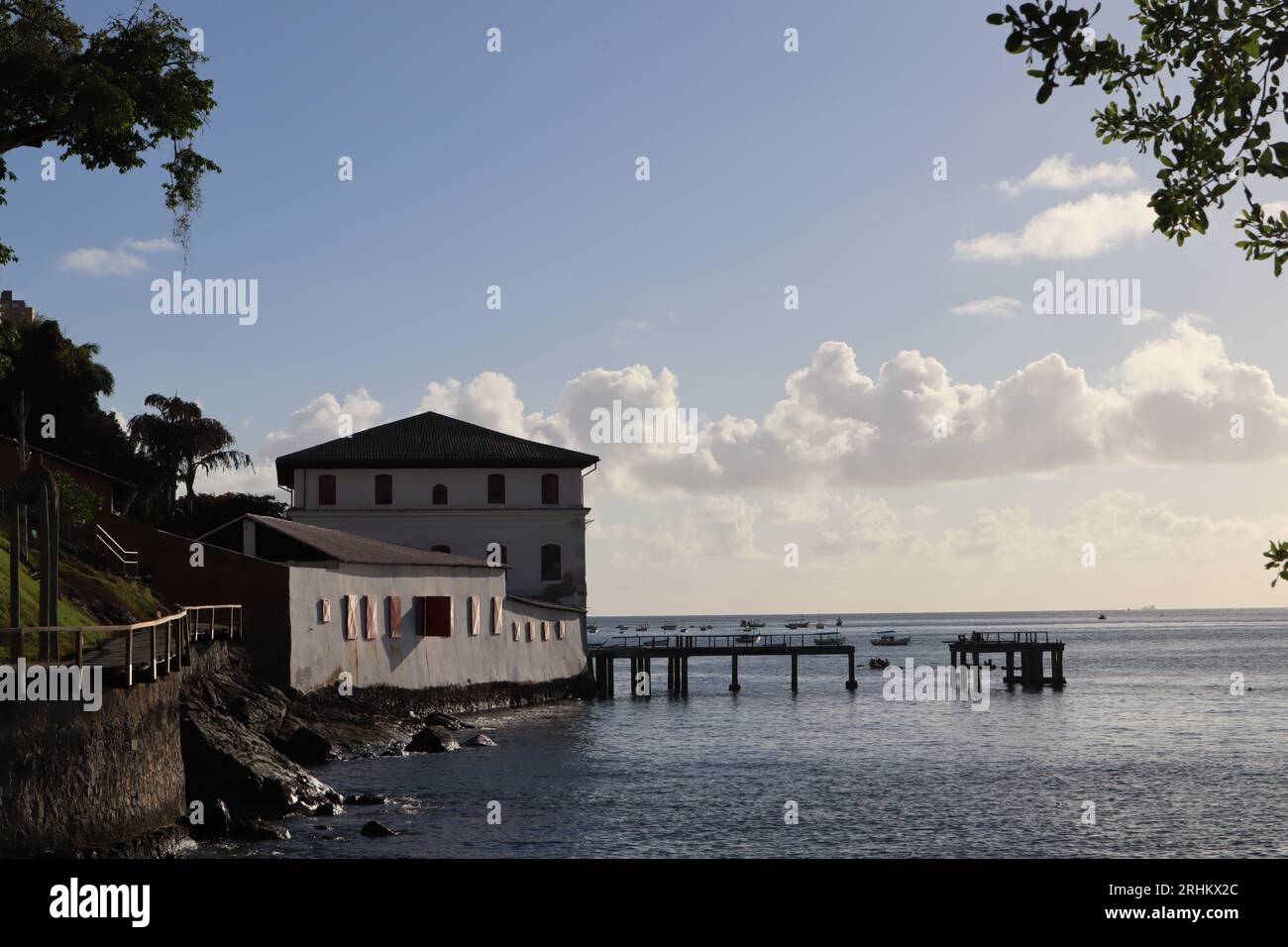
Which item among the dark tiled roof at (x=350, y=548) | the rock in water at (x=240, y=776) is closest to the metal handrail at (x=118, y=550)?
the dark tiled roof at (x=350, y=548)

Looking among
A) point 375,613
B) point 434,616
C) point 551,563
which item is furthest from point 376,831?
point 551,563

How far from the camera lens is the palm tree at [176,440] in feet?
219

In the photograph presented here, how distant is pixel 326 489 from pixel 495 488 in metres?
8.43

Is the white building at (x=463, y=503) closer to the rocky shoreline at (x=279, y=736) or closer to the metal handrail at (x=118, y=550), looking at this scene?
the rocky shoreline at (x=279, y=736)

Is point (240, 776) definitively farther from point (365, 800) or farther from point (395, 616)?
point (395, 616)

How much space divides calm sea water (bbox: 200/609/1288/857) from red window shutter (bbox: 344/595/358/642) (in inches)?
245

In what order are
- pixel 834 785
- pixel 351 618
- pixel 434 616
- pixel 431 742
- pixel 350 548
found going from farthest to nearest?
pixel 434 616, pixel 350 548, pixel 351 618, pixel 431 742, pixel 834 785

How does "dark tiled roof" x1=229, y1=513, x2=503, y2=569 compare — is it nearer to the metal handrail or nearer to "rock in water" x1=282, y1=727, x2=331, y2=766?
the metal handrail

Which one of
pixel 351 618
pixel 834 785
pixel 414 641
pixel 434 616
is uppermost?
pixel 351 618

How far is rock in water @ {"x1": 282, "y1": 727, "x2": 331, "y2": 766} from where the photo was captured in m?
36.2

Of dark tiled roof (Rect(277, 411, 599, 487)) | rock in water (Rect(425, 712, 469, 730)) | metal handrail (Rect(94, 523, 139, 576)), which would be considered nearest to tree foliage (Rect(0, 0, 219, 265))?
metal handrail (Rect(94, 523, 139, 576))

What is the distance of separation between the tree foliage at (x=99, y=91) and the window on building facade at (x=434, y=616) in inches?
979

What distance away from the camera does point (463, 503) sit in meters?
67.8
